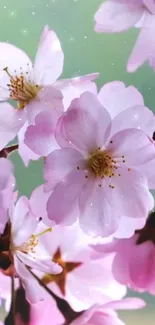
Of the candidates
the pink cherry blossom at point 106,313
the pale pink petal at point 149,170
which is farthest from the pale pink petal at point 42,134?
the pink cherry blossom at point 106,313

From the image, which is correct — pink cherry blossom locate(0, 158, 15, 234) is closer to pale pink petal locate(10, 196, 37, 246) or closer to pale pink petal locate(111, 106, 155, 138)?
pale pink petal locate(10, 196, 37, 246)

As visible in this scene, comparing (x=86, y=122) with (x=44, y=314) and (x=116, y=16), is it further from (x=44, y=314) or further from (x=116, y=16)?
(x=44, y=314)

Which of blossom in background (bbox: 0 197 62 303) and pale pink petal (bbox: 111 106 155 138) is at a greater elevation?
pale pink petal (bbox: 111 106 155 138)

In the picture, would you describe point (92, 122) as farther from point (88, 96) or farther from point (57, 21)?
point (57, 21)

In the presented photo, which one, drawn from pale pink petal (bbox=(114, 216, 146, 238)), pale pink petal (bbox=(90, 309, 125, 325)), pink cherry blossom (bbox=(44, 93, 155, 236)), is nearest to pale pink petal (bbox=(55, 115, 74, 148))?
pink cherry blossom (bbox=(44, 93, 155, 236))

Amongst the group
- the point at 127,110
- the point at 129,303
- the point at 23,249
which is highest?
the point at 127,110

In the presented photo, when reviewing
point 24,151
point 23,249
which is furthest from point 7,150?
point 23,249
